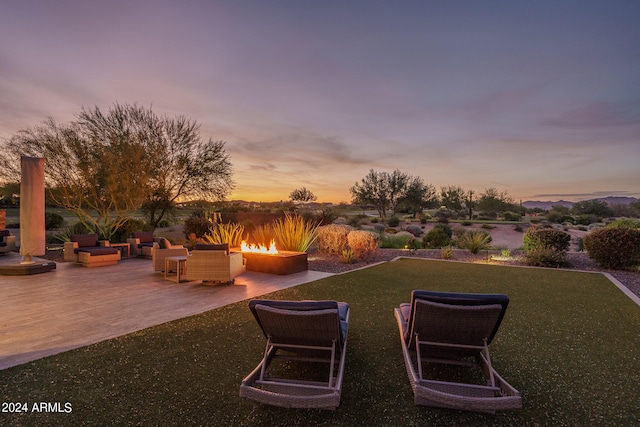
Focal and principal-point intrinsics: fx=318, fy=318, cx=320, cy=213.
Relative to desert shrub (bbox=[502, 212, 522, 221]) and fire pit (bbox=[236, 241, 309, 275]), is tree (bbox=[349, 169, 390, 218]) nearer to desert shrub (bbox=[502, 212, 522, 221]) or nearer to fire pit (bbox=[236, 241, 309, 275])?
desert shrub (bbox=[502, 212, 522, 221])

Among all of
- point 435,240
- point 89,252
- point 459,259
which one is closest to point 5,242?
point 89,252

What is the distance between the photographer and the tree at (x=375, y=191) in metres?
35.2

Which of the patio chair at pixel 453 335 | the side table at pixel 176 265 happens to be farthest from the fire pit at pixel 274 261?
the patio chair at pixel 453 335

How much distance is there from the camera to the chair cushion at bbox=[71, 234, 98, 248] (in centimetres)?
887

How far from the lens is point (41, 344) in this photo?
3467mm

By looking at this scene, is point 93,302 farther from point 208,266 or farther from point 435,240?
point 435,240

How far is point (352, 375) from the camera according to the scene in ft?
9.37

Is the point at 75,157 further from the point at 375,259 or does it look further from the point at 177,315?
the point at 375,259

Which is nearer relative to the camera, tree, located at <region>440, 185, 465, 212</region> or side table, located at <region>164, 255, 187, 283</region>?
side table, located at <region>164, 255, 187, 283</region>

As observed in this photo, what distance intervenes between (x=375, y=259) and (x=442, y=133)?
23.7ft

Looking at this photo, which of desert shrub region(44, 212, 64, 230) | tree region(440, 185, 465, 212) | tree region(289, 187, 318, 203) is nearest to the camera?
desert shrub region(44, 212, 64, 230)

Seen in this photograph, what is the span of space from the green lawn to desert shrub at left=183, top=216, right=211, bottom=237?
27.5 ft

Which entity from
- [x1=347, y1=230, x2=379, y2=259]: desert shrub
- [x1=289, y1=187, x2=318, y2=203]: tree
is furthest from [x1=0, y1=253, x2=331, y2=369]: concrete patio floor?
[x1=289, y1=187, x2=318, y2=203]: tree

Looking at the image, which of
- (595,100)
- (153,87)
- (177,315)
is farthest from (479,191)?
(177,315)
